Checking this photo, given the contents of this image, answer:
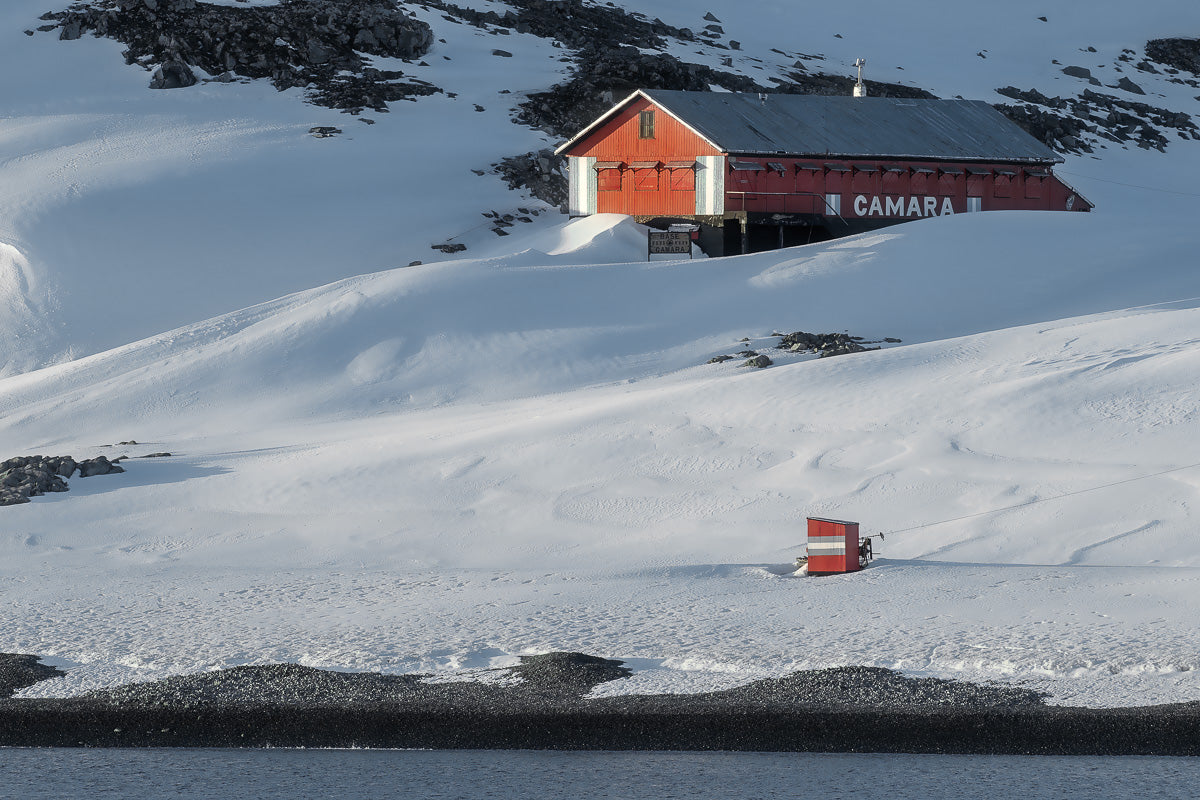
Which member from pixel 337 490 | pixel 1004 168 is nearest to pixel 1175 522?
pixel 337 490

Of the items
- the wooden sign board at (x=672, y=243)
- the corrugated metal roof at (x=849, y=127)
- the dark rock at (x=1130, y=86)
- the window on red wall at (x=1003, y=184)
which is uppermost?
the dark rock at (x=1130, y=86)

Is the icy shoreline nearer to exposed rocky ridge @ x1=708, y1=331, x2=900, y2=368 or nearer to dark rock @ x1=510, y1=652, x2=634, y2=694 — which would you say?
dark rock @ x1=510, y1=652, x2=634, y2=694

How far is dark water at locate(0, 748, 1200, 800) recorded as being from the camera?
30.0ft

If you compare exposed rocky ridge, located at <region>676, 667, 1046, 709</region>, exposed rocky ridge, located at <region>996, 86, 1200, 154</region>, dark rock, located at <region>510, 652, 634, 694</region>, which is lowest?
dark rock, located at <region>510, 652, 634, 694</region>

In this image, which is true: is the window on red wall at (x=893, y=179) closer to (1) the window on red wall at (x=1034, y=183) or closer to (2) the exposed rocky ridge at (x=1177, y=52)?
(1) the window on red wall at (x=1034, y=183)

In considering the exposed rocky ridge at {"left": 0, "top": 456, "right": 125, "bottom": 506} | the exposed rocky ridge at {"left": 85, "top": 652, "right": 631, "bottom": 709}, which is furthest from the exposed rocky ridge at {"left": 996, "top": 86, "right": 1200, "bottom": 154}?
the exposed rocky ridge at {"left": 85, "top": 652, "right": 631, "bottom": 709}

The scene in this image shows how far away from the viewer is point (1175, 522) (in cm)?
1503

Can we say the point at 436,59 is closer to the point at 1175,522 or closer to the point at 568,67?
the point at 568,67

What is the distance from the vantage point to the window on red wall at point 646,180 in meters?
41.2

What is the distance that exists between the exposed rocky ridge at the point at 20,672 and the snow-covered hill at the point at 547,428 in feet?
0.87

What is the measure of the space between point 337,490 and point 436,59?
4327cm

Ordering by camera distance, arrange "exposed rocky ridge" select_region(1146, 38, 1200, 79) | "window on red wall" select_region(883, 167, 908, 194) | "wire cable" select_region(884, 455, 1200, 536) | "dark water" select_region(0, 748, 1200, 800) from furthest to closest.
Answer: "exposed rocky ridge" select_region(1146, 38, 1200, 79), "window on red wall" select_region(883, 167, 908, 194), "wire cable" select_region(884, 455, 1200, 536), "dark water" select_region(0, 748, 1200, 800)

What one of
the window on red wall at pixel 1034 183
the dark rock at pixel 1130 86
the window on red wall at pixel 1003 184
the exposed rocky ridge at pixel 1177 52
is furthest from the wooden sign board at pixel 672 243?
Answer: the exposed rocky ridge at pixel 1177 52

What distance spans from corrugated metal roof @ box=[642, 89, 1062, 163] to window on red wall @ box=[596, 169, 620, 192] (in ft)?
9.11
